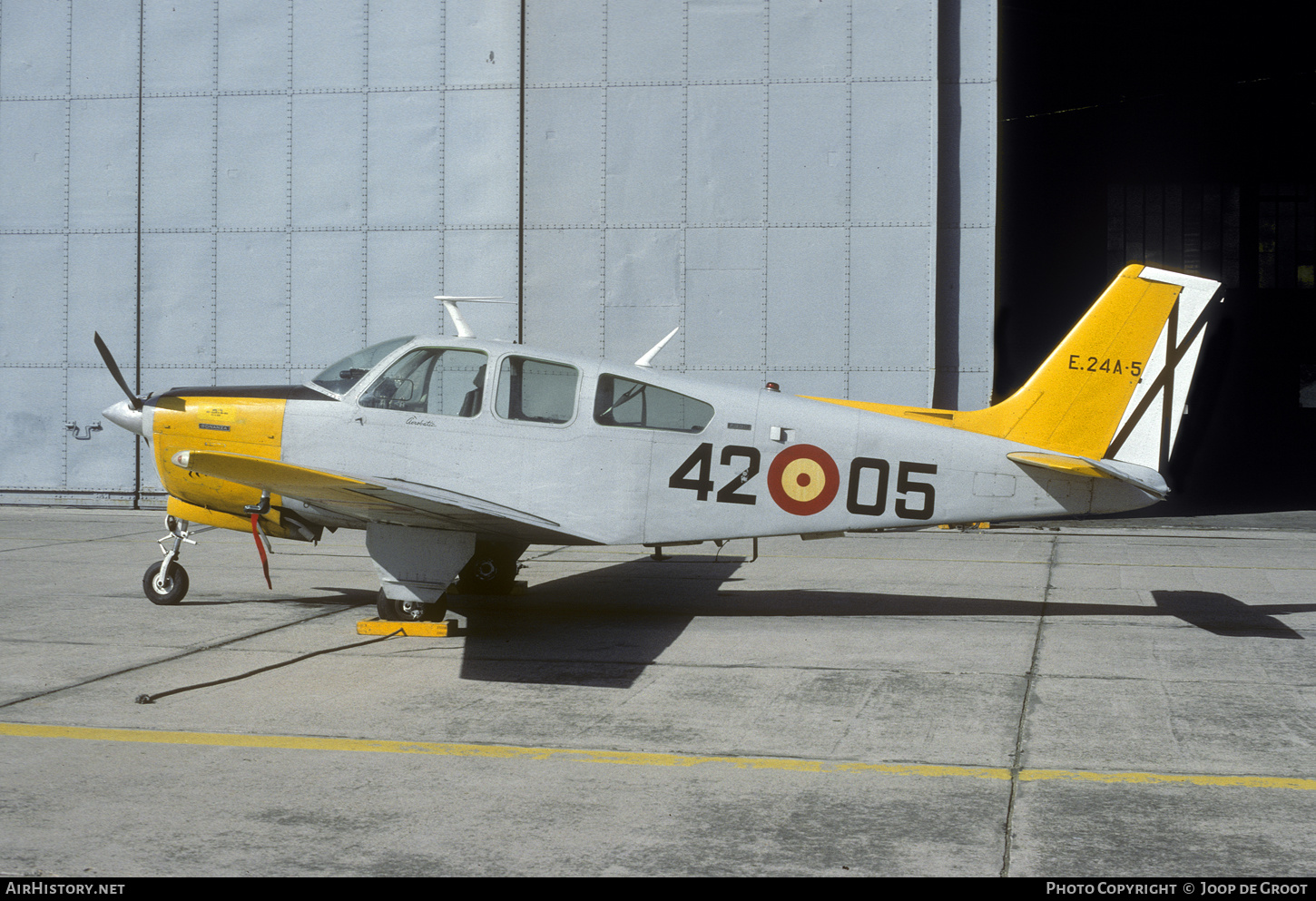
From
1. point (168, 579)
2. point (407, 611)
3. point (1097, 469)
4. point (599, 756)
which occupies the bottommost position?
point (599, 756)

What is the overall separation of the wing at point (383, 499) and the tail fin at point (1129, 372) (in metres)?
3.87

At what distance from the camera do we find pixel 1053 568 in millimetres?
12398

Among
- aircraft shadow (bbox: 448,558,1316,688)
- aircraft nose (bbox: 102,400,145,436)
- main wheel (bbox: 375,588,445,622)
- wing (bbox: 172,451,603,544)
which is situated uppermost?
aircraft nose (bbox: 102,400,145,436)

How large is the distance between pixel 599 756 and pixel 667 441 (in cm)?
352

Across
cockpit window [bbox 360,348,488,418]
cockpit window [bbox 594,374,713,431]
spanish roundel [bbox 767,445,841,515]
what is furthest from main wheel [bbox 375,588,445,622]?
spanish roundel [bbox 767,445,841,515]

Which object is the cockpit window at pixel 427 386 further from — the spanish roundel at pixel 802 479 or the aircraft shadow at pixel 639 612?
the spanish roundel at pixel 802 479

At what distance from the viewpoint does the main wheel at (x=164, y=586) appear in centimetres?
928

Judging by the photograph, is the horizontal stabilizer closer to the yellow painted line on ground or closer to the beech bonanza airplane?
the beech bonanza airplane

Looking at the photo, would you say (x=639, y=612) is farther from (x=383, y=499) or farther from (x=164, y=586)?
(x=164, y=586)

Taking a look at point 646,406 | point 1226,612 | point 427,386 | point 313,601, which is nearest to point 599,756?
point 646,406

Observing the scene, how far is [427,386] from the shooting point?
843 centimetres

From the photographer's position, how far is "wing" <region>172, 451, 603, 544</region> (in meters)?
6.79

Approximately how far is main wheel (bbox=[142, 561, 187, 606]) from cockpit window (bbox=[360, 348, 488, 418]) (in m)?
2.52
